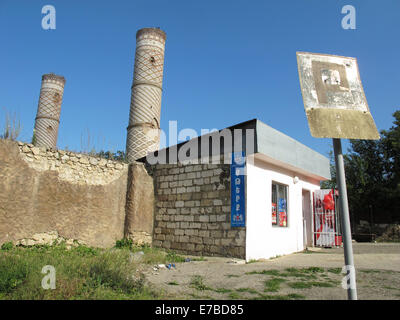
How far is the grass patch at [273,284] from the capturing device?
15.3 feet

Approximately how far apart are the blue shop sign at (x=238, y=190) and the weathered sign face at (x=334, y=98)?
17.3 ft

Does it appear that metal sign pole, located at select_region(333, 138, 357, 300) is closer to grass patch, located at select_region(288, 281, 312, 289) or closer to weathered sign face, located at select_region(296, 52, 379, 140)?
weathered sign face, located at select_region(296, 52, 379, 140)

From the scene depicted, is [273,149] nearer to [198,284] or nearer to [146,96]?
[198,284]

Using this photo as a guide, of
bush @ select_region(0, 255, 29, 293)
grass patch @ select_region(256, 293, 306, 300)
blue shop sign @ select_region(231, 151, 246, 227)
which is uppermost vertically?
blue shop sign @ select_region(231, 151, 246, 227)

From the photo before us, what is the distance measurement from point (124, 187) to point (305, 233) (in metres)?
7.04

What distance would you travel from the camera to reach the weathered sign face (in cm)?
245

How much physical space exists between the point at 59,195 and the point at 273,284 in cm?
598

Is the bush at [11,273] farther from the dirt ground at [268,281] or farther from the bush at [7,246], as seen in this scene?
the bush at [7,246]

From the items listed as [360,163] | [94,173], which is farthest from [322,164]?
[360,163]

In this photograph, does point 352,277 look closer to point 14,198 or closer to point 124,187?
point 14,198

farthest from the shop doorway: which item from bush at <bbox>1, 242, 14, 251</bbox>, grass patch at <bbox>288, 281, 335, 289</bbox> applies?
bush at <bbox>1, 242, 14, 251</bbox>

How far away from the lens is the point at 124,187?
9.51 m

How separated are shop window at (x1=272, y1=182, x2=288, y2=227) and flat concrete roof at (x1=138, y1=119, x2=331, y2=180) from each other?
0.79 m

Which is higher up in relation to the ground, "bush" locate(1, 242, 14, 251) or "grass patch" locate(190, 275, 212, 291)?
"bush" locate(1, 242, 14, 251)
